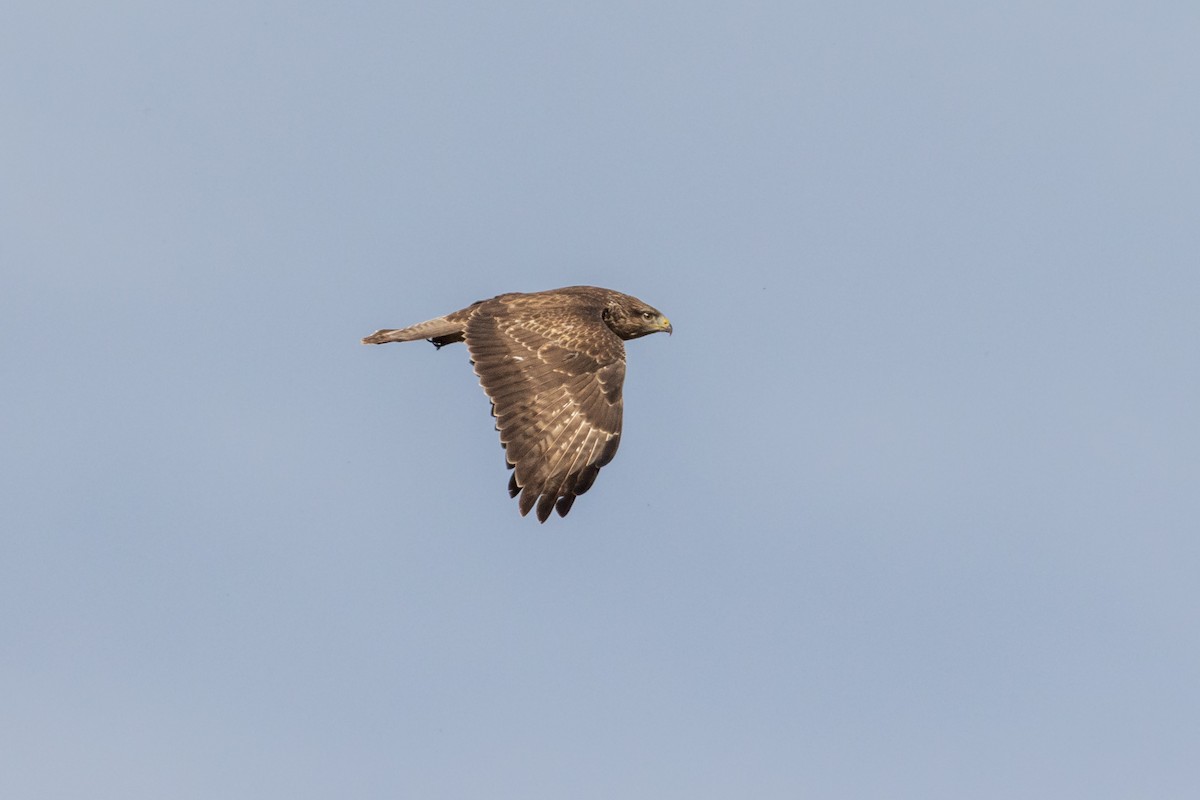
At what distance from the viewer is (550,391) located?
20375mm

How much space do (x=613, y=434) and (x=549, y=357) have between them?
4.45 ft

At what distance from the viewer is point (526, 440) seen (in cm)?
1983

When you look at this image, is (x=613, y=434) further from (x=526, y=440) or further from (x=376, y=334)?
(x=376, y=334)

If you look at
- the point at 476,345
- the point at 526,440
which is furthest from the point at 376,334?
Answer: the point at 526,440

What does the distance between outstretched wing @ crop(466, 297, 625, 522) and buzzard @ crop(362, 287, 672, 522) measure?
0.01 metres

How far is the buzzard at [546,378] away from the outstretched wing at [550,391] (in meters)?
0.01

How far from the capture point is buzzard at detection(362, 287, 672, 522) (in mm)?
19625

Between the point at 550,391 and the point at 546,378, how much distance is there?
0.83ft

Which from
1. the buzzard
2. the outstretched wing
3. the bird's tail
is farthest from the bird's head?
the bird's tail

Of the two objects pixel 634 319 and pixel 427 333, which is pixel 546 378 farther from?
pixel 634 319

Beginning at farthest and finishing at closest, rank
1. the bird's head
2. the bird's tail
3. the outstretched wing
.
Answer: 1. the bird's head
2. the bird's tail
3. the outstretched wing

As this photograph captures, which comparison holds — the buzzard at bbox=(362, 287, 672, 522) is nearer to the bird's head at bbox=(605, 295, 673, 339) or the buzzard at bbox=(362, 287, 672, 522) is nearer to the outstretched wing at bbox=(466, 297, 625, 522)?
the outstretched wing at bbox=(466, 297, 625, 522)

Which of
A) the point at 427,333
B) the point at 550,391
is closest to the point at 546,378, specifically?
the point at 550,391

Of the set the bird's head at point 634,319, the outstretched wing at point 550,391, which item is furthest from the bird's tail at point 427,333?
the bird's head at point 634,319
